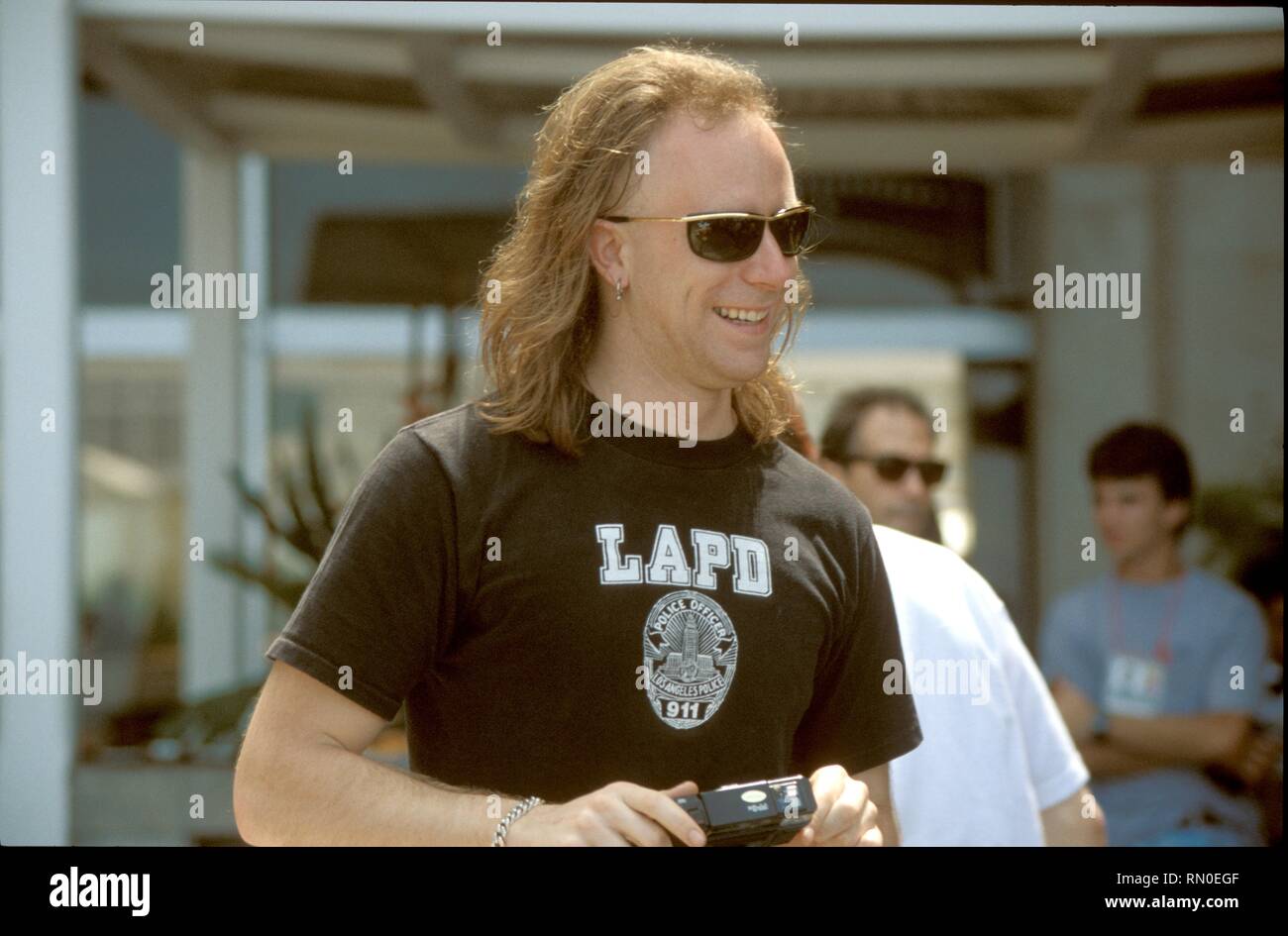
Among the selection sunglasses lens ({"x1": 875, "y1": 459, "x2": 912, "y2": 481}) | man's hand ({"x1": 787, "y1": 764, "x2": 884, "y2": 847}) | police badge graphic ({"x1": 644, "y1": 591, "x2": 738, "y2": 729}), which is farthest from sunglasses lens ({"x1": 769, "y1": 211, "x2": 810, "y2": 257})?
sunglasses lens ({"x1": 875, "y1": 459, "x2": 912, "y2": 481})

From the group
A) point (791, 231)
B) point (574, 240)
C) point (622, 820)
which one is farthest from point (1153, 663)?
point (622, 820)

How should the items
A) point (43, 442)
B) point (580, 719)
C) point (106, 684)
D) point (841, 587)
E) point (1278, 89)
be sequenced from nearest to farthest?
point (580, 719), point (841, 587), point (43, 442), point (1278, 89), point (106, 684)

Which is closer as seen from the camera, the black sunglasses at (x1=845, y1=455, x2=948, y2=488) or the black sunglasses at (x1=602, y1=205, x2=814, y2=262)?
the black sunglasses at (x1=602, y1=205, x2=814, y2=262)

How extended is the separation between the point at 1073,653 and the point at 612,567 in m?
2.56

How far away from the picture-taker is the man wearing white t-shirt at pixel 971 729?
6.90 feet

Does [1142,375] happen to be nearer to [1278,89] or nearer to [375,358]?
[1278,89]

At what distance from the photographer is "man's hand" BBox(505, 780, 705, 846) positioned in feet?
4.62

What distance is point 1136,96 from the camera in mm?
4930

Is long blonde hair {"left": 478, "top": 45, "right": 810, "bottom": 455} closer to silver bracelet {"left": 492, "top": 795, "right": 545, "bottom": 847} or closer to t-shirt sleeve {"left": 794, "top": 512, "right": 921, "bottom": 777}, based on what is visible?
t-shirt sleeve {"left": 794, "top": 512, "right": 921, "bottom": 777}

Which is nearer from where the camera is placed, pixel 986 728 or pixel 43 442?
pixel 986 728

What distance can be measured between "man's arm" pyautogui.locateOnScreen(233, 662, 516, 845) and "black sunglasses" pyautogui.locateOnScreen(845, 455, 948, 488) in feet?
5.61

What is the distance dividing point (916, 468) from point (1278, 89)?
9.41 ft
